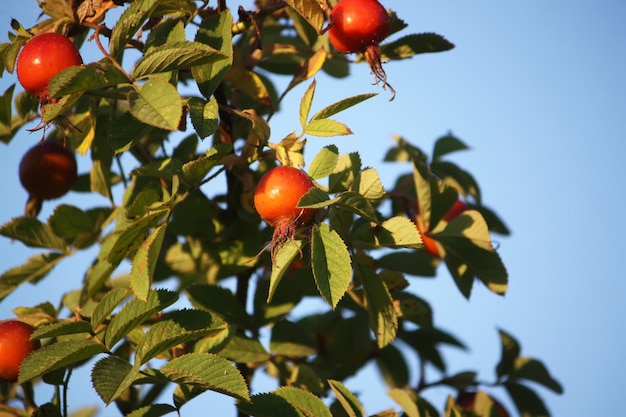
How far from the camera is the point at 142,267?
1474 mm

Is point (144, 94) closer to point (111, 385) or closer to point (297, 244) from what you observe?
point (297, 244)

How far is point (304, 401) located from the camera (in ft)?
5.08

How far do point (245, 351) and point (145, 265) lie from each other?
51 centimetres

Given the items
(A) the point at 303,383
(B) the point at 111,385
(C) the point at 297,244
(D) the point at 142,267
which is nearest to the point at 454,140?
(A) the point at 303,383

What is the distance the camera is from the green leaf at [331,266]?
140cm

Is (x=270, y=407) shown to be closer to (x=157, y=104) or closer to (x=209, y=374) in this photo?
(x=209, y=374)

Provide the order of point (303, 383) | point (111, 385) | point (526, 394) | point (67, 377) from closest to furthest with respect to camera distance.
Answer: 1. point (111, 385)
2. point (67, 377)
3. point (303, 383)
4. point (526, 394)

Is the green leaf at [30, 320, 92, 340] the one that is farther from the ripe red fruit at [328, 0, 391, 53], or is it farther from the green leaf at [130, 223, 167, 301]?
the ripe red fruit at [328, 0, 391, 53]

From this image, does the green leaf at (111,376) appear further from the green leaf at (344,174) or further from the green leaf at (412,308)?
the green leaf at (412,308)

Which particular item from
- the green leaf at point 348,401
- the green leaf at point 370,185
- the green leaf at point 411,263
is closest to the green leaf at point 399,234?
the green leaf at point 370,185

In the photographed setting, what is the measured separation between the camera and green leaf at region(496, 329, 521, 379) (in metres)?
2.47

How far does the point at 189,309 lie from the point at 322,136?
48 cm

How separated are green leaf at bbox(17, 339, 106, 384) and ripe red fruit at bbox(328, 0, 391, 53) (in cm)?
89

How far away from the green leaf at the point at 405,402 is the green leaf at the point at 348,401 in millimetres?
284
